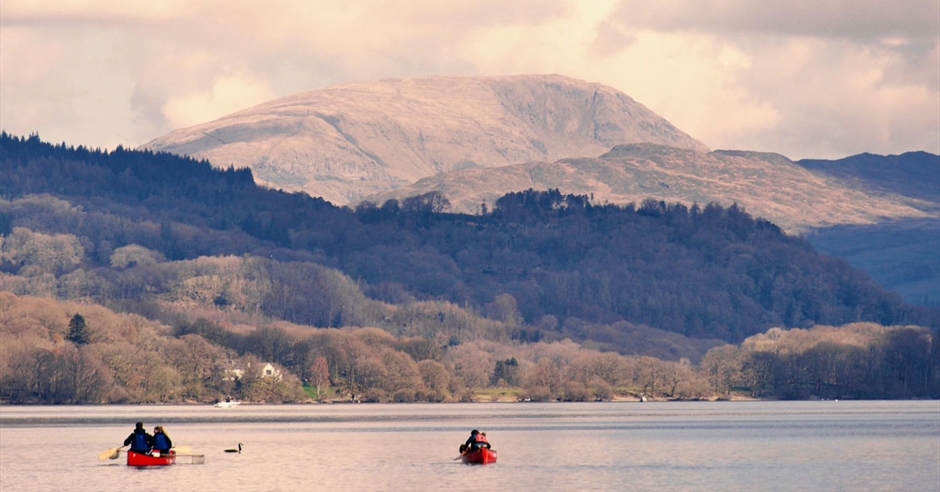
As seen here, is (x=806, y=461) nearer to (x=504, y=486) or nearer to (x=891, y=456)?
(x=891, y=456)

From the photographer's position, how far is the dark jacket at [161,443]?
123 m

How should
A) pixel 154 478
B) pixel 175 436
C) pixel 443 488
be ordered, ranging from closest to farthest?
1. pixel 443 488
2. pixel 154 478
3. pixel 175 436

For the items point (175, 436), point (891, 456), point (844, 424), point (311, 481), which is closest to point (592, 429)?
point (844, 424)

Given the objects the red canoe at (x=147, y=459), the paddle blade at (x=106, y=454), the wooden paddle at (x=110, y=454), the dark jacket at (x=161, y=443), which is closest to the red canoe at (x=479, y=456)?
the red canoe at (x=147, y=459)

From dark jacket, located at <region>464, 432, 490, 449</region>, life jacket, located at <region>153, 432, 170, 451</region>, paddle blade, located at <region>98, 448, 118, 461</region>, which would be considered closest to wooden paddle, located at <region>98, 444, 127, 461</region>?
paddle blade, located at <region>98, 448, 118, 461</region>

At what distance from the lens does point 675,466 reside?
120m

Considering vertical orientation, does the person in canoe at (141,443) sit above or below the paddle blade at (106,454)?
above

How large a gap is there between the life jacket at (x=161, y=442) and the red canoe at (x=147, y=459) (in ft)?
1.99

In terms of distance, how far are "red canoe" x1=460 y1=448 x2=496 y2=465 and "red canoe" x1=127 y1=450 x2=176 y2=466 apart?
22439mm

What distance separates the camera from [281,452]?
140000 mm

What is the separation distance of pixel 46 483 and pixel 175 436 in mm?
63588

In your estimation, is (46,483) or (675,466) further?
(675,466)

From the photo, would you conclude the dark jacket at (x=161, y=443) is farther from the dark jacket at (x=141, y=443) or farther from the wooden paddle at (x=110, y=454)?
the wooden paddle at (x=110, y=454)

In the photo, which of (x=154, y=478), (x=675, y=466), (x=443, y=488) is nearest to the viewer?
(x=443, y=488)
